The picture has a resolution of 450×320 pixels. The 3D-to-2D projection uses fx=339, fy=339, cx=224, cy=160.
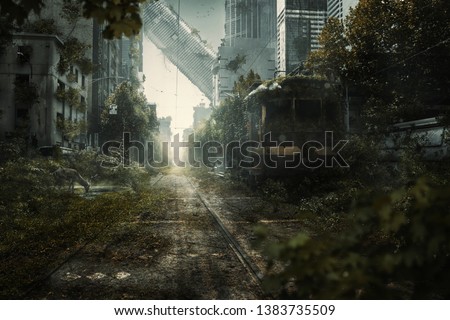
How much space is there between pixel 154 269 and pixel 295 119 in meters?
9.49

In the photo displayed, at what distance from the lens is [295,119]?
42.5 ft

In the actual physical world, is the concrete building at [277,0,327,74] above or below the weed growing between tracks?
above

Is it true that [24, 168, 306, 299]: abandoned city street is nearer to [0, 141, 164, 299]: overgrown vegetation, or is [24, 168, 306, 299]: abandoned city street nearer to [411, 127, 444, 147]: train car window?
[0, 141, 164, 299]: overgrown vegetation

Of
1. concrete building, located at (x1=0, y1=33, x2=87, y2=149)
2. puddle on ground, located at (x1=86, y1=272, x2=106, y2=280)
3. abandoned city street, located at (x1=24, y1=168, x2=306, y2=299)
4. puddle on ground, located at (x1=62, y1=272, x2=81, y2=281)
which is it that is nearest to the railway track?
abandoned city street, located at (x1=24, y1=168, x2=306, y2=299)

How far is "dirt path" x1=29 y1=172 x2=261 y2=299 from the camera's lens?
3.96 m

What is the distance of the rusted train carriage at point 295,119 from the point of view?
12742 mm

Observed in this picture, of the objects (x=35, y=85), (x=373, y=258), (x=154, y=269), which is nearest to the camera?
(x=373, y=258)

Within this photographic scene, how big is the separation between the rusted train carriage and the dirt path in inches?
234

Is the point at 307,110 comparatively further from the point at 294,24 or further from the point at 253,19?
the point at 253,19

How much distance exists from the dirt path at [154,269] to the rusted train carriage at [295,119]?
5.95m

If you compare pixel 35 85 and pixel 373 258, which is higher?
pixel 35 85

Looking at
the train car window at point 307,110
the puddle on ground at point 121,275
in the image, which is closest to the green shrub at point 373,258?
the puddle on ground at point 121,275

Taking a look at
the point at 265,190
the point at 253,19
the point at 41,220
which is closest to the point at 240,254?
the point at 41,220
